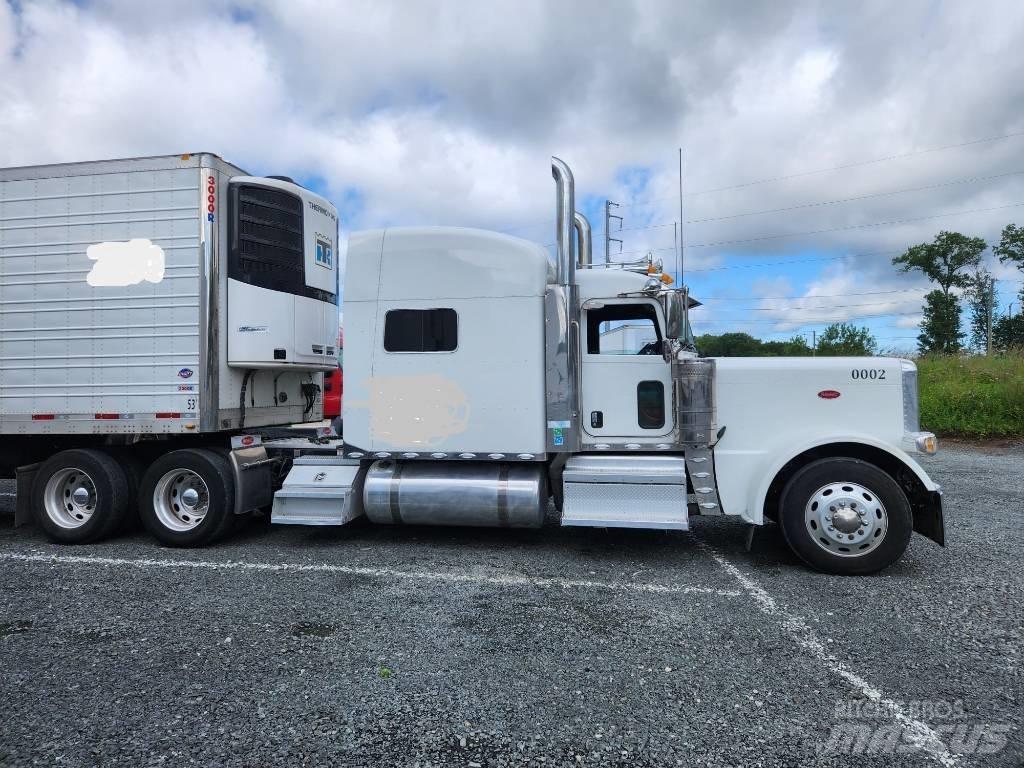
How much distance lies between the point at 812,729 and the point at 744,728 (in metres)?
0.32

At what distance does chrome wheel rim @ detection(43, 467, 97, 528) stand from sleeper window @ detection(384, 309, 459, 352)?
11.1 ft

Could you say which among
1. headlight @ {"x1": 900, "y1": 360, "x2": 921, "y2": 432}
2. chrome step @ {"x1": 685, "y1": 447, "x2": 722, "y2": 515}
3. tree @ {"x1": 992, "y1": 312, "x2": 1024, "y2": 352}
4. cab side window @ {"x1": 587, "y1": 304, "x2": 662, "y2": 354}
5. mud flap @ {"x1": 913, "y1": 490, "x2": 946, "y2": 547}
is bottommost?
mud flap @ {"x1": 913, "y1": 490, "x2": 946, "y2": 547}

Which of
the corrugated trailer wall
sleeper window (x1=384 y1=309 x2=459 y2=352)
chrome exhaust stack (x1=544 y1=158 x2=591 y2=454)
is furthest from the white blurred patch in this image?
chrome exhaust stack (x1=544 y1=158 x2=591 y2=454)

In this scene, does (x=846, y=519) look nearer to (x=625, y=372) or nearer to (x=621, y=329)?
(x=625, y=372)

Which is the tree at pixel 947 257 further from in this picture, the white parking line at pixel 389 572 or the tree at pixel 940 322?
the white parking line at pixel 389 572

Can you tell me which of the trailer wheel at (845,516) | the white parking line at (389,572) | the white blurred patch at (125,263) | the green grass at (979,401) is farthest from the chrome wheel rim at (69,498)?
the green grass at (979,401)

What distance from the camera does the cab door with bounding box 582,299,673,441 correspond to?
547 cm

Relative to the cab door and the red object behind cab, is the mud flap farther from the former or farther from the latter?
the red object behind cab

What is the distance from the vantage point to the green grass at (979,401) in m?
13.9

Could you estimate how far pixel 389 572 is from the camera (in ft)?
16.4

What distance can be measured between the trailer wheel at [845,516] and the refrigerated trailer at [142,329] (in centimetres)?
504

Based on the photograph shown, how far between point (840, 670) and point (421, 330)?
4.16 m

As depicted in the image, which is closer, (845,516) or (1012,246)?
(845,516)

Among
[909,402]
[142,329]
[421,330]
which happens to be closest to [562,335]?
[421,330]
